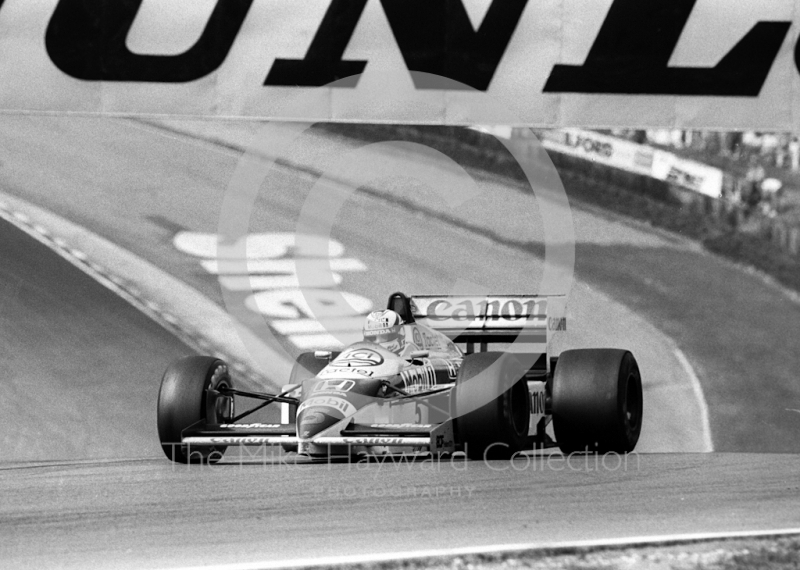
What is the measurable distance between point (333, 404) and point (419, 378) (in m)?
1.25

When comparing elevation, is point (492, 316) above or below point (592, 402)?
above

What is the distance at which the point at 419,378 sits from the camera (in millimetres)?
10258

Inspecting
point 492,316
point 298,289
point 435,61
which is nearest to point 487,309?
point 492,316

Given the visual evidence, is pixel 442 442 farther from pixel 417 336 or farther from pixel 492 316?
pixel 492 316

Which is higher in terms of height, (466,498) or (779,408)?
(466,498)

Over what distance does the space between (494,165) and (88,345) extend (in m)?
4.49

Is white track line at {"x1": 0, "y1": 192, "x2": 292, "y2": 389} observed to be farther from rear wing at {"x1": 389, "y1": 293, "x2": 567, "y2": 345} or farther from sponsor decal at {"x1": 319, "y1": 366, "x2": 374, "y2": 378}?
sponsor decal at {"x1": 319, "y1": 366, "x2": 374, "y2": 378}

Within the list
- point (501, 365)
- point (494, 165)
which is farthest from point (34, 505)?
point (494, 165)

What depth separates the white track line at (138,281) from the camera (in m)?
12.4

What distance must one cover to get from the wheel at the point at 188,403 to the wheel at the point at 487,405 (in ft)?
6.90

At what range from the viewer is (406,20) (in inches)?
492

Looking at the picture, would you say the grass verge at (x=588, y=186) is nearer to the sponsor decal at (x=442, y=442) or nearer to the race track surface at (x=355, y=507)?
the race track surface at (x=355, y=507)

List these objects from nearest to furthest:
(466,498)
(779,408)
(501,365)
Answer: (466,498), (501,365), (779,408)

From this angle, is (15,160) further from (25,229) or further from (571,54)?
(571,54)
